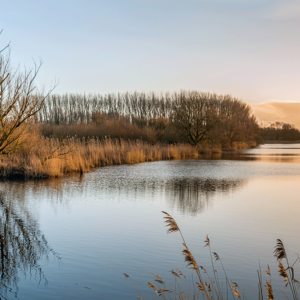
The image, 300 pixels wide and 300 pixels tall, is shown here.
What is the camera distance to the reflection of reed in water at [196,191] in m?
7.90

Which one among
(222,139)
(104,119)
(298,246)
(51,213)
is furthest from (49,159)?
(222,139)

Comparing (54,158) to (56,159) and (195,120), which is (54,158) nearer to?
(56,159)

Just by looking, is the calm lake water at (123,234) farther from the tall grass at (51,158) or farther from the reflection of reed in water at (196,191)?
the tall grass at (51,158)

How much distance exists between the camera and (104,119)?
29547 millimetres

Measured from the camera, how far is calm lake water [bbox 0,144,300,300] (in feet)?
11.7

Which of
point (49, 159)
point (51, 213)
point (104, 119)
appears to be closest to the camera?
point (51, 213)

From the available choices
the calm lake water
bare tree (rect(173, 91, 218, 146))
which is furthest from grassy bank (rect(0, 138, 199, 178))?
bare tree (rect(173, 91, 218, 146))

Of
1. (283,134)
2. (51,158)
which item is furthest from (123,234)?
(283,134)

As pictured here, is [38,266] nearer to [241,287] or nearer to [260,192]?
[241,287]

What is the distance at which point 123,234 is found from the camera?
5340 millimetres

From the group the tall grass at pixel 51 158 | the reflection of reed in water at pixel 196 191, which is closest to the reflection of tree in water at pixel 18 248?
the tall grass at pixel 51 158

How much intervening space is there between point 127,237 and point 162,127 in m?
27.0

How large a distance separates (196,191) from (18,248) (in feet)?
21.0

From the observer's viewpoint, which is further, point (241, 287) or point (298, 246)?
point (298, 246)
